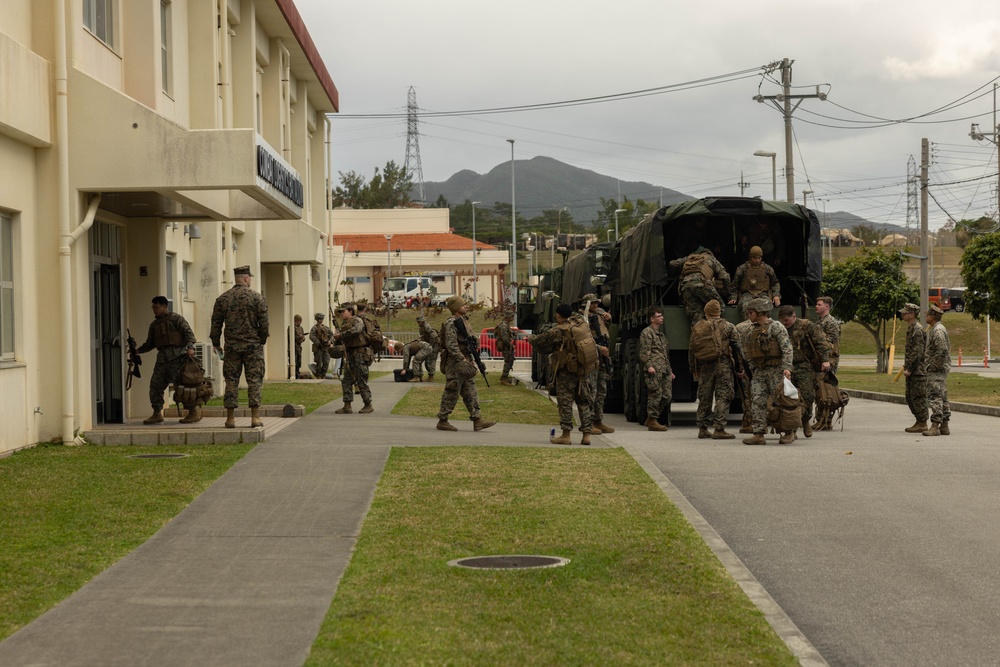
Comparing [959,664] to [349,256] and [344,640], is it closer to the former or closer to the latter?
[344,640]

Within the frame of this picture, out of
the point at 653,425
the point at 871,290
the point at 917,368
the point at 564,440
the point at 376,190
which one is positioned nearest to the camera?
the point at 564,440

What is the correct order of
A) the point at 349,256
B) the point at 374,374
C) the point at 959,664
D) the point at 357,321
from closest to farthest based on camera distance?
1. the point at 959,664
2. the point at 357,321
3. the point at 374,374
4. the point at 349,256

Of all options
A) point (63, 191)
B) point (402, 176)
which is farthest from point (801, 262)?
point (402, 176)

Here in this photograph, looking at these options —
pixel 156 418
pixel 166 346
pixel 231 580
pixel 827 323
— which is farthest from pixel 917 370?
pixel 231 580

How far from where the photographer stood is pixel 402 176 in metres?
134

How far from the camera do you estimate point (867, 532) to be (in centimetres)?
948

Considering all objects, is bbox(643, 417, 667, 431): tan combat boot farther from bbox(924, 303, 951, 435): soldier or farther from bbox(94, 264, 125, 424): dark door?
bbox(94, 264, 125, 424): dark door

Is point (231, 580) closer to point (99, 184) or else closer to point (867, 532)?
point (867, 532)

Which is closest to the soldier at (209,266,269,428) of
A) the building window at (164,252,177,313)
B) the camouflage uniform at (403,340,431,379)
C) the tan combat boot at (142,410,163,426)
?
the tan combat boot at (142,410,163,426)

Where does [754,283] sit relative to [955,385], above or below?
above

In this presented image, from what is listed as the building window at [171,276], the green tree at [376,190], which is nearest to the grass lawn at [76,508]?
the building window at [171,276]

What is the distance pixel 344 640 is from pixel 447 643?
0.47m

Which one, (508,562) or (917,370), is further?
(917,370)

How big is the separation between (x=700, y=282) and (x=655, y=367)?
1.47m
